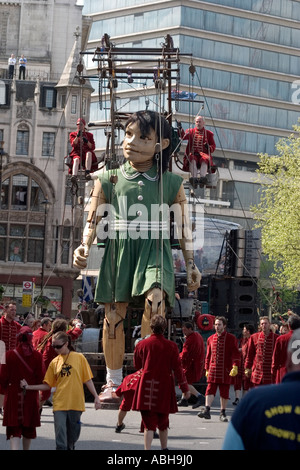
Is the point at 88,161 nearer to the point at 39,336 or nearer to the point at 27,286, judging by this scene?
the point at 39,336

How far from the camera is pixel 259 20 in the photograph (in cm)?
8444

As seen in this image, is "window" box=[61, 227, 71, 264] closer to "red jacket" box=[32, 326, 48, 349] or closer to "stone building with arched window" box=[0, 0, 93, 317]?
"stone building with arched window" box=[0, 0, 93, 317]

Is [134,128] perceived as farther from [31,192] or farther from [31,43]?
[31,43]

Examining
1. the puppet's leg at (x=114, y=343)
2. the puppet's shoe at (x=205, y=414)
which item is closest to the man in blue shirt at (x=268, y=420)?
the puppet's leg at (x=114, y=343)

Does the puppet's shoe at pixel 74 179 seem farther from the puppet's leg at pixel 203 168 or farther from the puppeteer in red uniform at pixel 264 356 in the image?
the puppeteer in red uniform at pixel 264 356

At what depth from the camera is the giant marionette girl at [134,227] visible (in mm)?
16984

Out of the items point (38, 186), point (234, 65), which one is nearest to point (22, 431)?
point (38, 186)

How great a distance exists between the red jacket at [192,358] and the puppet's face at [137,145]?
4.38m

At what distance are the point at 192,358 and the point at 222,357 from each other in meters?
2.28

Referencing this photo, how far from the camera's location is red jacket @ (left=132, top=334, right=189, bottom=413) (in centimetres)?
1270

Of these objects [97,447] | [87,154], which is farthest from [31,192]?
[97,447]

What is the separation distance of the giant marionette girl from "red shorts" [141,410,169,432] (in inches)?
163

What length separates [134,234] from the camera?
17172mm
